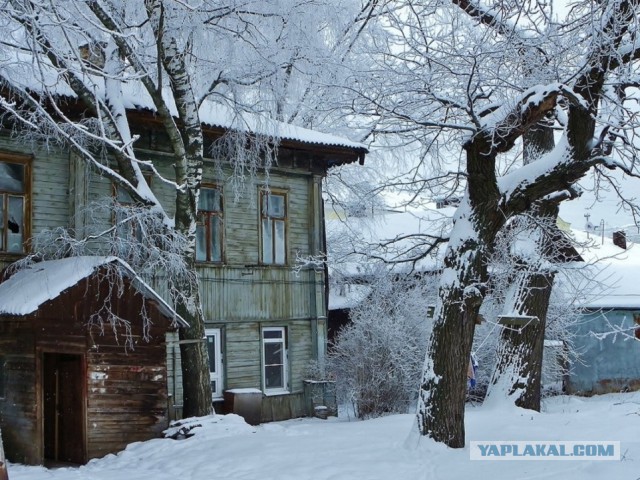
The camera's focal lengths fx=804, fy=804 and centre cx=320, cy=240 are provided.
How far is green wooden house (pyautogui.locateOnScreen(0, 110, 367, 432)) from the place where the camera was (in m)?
16.2

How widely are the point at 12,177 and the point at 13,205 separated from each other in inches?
21.2

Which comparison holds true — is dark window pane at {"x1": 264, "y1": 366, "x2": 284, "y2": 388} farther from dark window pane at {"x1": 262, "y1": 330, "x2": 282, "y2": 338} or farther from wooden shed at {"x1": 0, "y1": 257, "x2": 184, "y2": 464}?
wooden shed at {"x1": 0, "y1": 257, "x2": 184, "y2": 464}

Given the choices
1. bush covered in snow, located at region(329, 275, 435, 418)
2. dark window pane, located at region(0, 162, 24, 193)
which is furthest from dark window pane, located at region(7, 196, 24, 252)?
bush covered in snow, located at region(329, 275, 435, 418)

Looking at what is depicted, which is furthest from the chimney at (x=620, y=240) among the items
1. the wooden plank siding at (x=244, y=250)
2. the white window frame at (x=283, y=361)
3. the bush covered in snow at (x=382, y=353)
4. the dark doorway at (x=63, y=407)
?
the dark doorway at (x=63, y=407)

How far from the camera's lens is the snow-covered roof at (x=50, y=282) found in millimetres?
12641

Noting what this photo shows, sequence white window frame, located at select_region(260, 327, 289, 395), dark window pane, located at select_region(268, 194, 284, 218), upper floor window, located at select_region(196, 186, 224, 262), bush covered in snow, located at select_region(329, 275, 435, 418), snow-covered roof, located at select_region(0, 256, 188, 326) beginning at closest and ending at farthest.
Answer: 1. snow-covered roof, located at select_region(0, 256, 188, 326)
2. upper floor window, located at select_region(196, 186, 224, 262)
3. bush covered in snow, located at select_region(329, 275, 435, 418)
4. white window frame, located at select_region(260, 327, 289, 395)
5. dark window pane, located at select_region(268, 194, 284, 218)

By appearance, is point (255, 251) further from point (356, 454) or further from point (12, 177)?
point (356, 454)

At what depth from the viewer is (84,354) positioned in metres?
13.2

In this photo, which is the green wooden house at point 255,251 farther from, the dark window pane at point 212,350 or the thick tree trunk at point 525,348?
the thick tree trunk at point 525,348

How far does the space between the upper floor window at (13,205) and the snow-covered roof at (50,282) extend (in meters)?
1.09

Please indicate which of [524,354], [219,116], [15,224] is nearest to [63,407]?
[15,224]

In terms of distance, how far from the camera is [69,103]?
14984mm

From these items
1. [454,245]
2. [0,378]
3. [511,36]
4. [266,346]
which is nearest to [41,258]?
[0,378]

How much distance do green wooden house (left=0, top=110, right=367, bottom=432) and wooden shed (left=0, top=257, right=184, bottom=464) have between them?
2567 millimetres
